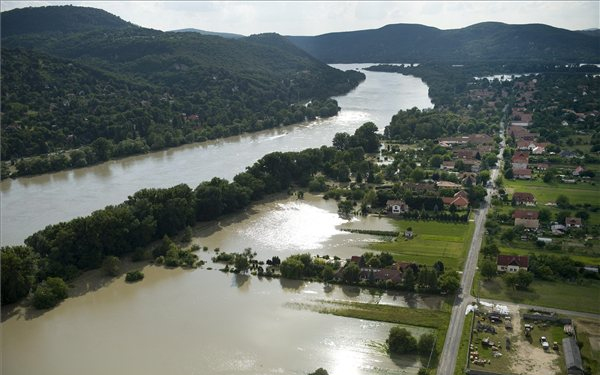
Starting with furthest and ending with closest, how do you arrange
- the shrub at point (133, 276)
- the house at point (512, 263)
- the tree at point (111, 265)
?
the tree at point (111, 265), the shrub at point (133, 276), the house at point (512, 263)

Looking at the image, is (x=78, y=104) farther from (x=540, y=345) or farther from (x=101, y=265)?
(x=540, y=345)

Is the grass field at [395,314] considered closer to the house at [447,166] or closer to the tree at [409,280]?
the tree at [409,280]

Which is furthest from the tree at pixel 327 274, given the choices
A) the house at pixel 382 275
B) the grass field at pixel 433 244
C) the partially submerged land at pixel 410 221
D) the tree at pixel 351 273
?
the grass field at pixel 433 244

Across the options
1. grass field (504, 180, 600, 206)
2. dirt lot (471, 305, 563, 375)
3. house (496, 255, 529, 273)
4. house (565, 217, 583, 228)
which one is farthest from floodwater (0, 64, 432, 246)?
dirt lot (471, 305, 563, 375)

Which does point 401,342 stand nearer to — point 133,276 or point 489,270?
point 489,270

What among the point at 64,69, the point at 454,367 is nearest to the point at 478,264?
the point at 454,367
